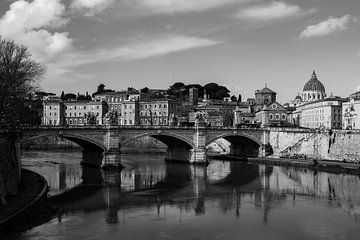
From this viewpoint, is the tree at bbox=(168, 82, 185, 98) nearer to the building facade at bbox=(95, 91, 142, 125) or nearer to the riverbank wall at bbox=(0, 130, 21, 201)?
the building facade at bbox=(95, 91, 142, 125)

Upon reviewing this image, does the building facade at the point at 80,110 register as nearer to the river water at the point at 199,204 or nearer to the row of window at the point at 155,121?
the row of window at the point at 155,121

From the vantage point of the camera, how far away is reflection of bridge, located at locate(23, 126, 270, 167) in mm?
43156

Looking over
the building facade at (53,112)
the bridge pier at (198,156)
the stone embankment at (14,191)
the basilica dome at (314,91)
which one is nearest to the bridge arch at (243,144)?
the bridge pier at (198,156)

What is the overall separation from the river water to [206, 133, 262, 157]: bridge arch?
32.5 ft

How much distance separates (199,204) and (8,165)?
1042cm

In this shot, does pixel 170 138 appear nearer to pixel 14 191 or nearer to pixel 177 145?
pixel 177 145

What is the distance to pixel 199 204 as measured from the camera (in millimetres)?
27516

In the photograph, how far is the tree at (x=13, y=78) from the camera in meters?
30.4

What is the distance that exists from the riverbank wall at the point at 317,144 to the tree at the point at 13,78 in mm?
29310

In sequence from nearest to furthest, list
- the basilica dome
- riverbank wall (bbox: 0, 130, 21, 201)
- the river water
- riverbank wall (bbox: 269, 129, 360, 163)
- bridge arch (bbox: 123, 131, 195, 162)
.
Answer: the river water < riverbank wall (bbox: 0, 130, 21, 201) < riverbank wall (bbox: 269, 129, 360, 163) < bridge arch (bbox: 123, 131, 195, 162) < the basilica dome

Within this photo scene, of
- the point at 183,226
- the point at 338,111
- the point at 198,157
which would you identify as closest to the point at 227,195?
the point at 183,226

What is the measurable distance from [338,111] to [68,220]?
58979 mm

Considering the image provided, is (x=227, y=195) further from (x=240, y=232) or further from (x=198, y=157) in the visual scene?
(x=198, y=157)

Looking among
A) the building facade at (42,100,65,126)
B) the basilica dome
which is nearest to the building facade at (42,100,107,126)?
the building facade at (42,100,65,126)
